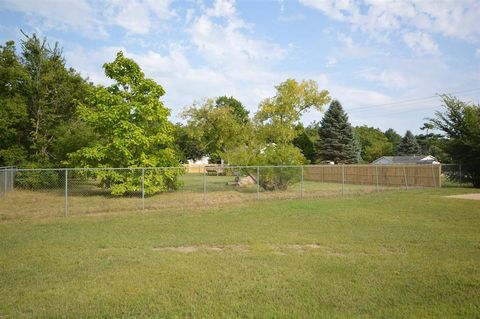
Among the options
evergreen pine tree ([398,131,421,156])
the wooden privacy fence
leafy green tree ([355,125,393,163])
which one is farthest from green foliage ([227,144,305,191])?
evergreen pine tree ([398,131,421,156])

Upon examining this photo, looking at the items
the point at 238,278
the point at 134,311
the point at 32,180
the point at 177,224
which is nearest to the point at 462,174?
the point at 177,224

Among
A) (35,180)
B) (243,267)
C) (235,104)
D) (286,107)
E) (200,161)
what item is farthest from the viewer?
(200,161)

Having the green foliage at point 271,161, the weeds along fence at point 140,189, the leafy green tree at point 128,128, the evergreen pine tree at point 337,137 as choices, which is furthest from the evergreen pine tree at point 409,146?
the leafy green tree at point 128,128

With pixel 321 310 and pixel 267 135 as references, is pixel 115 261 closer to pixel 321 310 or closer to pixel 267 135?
pixel 321 310

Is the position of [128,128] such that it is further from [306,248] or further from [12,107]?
[306,248]

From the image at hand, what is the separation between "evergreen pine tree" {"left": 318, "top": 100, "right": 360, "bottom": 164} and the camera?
43.0 m

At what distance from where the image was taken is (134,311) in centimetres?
434

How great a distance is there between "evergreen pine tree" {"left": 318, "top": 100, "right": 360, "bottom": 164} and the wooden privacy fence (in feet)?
32.4

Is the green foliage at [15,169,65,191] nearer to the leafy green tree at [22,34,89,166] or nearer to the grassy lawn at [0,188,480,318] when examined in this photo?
the leafy green tree at [22,34,89,166]

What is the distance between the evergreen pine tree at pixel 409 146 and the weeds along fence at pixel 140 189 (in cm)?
3517

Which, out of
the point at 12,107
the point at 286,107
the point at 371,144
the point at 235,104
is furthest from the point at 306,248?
the point at 371,144

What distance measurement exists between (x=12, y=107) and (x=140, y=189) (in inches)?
399

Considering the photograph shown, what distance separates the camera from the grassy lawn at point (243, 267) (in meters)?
4.45

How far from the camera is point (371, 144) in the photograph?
7431cm
